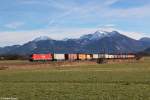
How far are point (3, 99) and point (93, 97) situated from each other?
17.9 ft

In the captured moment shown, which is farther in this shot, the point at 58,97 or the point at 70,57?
the point at 70,57

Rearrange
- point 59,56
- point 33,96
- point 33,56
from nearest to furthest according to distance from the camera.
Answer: point 33,96 → point 33,56 → point 59,56

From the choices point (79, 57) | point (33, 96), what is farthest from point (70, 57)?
point (33, 96)

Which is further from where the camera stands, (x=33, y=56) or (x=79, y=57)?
(x=79, y=57)

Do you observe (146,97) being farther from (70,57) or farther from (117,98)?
(70,57)

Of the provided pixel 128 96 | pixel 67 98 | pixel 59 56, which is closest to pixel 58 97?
pixel 67 98

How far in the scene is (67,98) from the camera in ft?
80.1

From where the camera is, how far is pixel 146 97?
79.9ft

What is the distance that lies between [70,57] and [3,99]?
14633cm

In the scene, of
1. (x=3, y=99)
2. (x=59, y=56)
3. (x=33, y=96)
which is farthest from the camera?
(x=59, y=56)

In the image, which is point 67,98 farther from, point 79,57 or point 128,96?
point 79,57

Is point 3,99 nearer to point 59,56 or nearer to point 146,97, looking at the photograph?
point 146,97

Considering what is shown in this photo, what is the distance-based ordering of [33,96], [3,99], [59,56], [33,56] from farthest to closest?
[59,56], [33,56], [33,96], [3,99]

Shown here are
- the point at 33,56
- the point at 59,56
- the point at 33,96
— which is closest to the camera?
the point at 33,96
